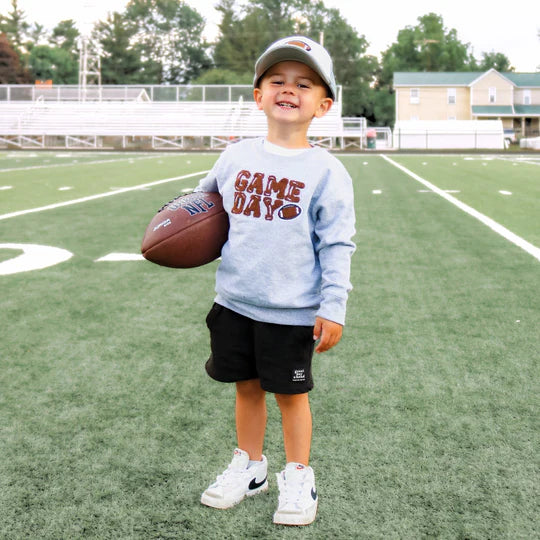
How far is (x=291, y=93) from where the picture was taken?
2217 mm

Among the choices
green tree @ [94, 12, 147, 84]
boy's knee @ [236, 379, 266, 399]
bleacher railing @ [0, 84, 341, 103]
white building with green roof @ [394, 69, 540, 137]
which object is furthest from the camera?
green tree @ [94, 12, 147, 84]

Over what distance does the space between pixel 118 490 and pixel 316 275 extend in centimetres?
89

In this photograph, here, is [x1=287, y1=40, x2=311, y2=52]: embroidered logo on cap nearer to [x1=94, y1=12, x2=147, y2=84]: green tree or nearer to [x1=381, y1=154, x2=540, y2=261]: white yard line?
[x1=381, y1=154, x2=540, y2=261]: white yard line

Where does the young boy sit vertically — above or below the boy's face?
below

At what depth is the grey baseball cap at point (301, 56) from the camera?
85.0 inches

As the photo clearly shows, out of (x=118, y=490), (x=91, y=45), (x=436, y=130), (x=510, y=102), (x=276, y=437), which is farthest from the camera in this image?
(x=91, y=45)

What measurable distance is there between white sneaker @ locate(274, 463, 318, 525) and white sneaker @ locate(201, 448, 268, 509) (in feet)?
0.30

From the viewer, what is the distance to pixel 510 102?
6188cm

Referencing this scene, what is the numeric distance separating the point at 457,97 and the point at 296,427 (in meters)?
62.7

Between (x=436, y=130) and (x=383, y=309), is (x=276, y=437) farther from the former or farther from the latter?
(x=436, y=130)

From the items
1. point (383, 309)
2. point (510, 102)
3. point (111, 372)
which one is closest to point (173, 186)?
point (383, 309)

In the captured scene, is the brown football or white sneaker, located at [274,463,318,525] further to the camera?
the brown football

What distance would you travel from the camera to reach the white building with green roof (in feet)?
199

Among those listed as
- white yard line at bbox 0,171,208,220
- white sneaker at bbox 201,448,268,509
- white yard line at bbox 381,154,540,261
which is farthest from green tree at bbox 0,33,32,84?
white sneaker at bbox 201,448,268,509
